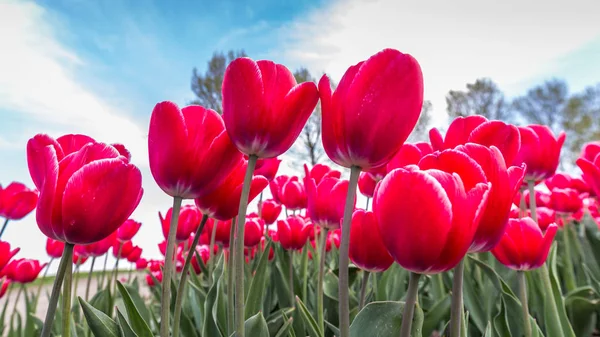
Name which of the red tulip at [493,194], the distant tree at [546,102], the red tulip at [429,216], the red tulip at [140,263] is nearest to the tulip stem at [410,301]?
the red tulip at [429,216]

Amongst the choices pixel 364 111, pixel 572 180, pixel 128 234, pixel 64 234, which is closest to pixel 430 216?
pixel 364 111

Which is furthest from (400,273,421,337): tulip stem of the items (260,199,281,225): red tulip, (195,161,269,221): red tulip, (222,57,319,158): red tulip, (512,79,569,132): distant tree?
(512,79,569,132): distant tree

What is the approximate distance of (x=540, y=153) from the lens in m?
1.23

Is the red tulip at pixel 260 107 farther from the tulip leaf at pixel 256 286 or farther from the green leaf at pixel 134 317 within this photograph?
the tulip leaf at pixel 256 286

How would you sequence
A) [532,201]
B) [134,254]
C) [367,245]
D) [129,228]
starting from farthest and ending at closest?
[134,254], [129,228], [532,201], [367,245]

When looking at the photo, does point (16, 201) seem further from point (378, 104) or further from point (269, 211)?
point (378, 104)

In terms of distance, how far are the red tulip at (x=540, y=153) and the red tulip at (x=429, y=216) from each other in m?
0.89

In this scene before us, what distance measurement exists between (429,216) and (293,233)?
1.21 meters

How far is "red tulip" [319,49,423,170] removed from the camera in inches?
20.4

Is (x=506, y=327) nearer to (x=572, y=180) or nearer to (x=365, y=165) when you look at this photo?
(x=365, y=165)

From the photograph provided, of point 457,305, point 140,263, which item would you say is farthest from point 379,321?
point 140,263

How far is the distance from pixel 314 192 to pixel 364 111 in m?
0.66

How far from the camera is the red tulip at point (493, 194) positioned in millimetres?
491

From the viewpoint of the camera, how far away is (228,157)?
64cm
